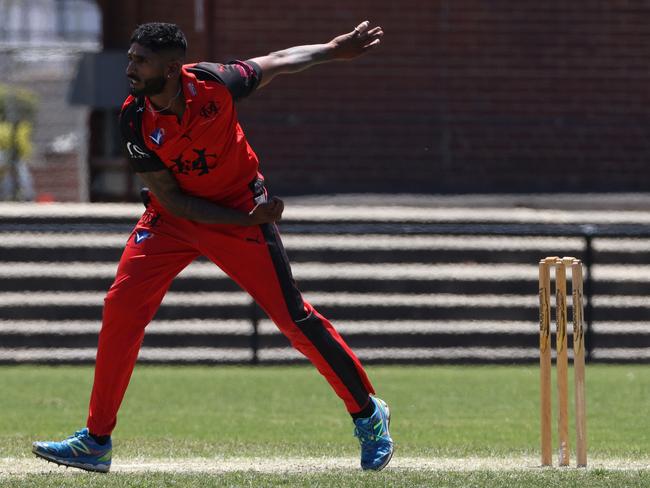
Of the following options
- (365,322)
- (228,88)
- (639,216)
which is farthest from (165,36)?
(639,216)

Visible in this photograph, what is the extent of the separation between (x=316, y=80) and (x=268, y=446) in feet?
40.7

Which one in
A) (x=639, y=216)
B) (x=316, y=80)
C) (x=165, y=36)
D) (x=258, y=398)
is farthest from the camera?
(x=316, y=80)

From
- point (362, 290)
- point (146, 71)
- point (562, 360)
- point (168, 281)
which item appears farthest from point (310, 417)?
point (362, 290)

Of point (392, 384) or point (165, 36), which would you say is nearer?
point (165, 36)

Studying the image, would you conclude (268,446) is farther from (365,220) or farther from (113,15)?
(113,15)

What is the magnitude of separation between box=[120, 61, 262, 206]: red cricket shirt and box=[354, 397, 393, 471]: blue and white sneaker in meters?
1.18

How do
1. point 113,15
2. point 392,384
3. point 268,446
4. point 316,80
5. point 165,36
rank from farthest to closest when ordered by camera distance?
point 113,15, point 316,80, point 392,384, point 268,446, point 165,36

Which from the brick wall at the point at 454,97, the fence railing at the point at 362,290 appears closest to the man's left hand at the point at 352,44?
the fence railing at the point at 362,290

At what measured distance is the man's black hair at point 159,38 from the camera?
602 centimetres

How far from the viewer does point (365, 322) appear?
1266cm

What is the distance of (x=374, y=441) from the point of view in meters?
6.41

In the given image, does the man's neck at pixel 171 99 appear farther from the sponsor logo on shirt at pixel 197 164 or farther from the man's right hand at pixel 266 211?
the man's right hand at pixel 266 211

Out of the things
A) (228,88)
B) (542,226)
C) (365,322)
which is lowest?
(365,322)

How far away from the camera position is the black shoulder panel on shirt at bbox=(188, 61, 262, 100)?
20.4ft
